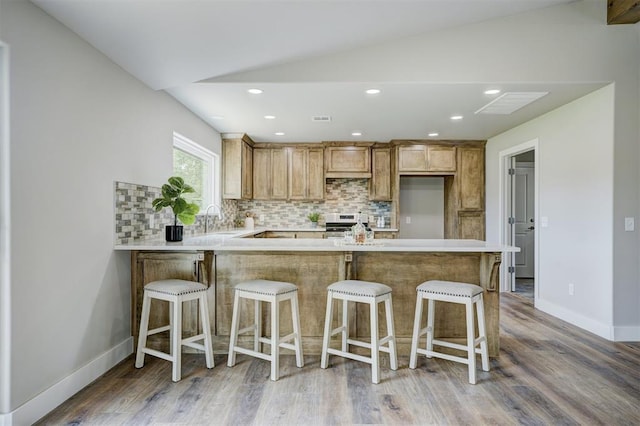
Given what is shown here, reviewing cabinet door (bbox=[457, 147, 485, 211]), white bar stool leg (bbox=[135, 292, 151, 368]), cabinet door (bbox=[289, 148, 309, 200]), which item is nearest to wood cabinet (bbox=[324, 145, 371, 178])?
cabinet door (bbox=[289, 148, 309, 200])

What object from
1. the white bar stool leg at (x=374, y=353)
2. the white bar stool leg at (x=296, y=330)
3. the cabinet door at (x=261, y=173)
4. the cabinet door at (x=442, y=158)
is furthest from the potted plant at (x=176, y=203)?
the cabinet door at (x=442, y=158)

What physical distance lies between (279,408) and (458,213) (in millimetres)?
4797

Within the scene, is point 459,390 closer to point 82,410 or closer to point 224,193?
point 82,410

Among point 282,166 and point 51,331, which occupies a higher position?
point 282,166

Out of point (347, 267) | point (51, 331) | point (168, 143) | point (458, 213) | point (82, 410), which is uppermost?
point (168, 143)

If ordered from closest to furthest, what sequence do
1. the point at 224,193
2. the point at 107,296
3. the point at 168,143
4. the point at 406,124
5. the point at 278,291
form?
the point at 278,291, the point at 107,296, the point at 168,143, the point at 406,124, the point at 224,193

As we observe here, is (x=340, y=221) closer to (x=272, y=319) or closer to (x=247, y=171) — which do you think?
(x=247, y=171)

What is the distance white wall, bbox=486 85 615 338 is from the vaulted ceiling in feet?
0.80

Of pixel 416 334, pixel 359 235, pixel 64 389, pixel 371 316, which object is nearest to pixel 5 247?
pixel 64 389

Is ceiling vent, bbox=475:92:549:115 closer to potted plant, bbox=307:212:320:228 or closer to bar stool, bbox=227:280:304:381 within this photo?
bar stool, bbox=227:280:304:381

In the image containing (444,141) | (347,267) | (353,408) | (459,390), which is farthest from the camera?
(444,141)

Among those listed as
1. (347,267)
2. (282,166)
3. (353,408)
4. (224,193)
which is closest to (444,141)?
(282,166)

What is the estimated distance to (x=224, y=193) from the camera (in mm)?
5621

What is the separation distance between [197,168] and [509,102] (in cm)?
373
